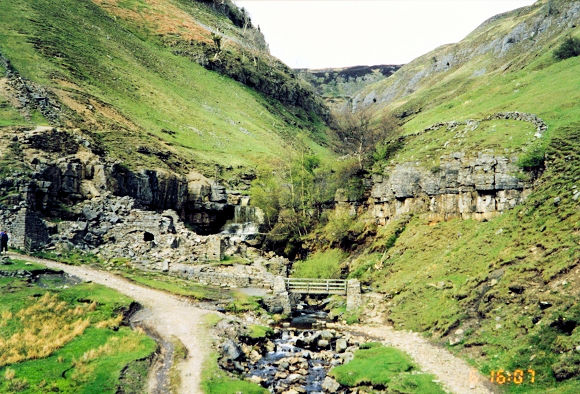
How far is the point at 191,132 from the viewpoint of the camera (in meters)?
86.7

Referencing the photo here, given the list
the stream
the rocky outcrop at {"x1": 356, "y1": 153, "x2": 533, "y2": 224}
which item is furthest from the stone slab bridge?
the rocky outcrop at {"x1": 356, "y1": 153, "x2": 533, "y2": 224}

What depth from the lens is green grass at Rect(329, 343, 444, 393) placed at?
19375mm

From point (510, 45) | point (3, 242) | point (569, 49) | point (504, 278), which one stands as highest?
point (510, 45)

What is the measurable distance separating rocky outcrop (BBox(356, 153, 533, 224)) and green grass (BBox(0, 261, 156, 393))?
2938 centimetres

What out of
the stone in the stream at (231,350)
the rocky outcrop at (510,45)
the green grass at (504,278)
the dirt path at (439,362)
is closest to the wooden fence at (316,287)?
the green grass at (504,278)

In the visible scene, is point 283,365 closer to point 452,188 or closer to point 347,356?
point 347,356

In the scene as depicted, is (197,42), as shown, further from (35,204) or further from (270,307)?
(270,307)

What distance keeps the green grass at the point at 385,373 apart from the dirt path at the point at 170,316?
7.59 meters

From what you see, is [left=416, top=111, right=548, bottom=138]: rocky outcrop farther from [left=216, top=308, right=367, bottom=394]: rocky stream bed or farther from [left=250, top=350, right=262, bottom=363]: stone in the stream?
[left=250, top=350, right=262, bottom=363]: stone in the stream

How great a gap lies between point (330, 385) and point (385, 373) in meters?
2.88

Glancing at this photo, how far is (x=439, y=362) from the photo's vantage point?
72.4ft

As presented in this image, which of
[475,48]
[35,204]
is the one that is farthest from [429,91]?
[35,204]

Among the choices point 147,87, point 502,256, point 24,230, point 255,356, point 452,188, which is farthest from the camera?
point 147,87

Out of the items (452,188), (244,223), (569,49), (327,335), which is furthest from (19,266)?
(569,49)
